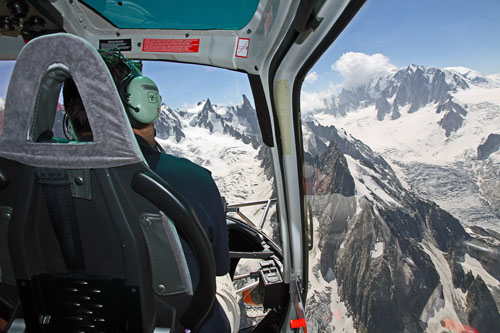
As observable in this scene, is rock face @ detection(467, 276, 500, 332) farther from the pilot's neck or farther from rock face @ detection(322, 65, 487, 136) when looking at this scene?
the pilot's neck

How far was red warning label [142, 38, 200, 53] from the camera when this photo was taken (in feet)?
7.30

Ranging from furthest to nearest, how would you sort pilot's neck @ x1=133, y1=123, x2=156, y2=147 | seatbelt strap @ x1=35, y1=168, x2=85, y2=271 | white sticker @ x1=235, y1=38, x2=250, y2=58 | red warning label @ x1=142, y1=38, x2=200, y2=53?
red warning label @ x1=142, y1=38, x2=200, y2=53 → white sticker @ x1=235, y1=38, x2=250, y2=58 → pilot's neck @ x1=133, y1=123, x2=156, y2=147 → seatbelt strap @ x1=35, y1=168, x2=85, y2=271

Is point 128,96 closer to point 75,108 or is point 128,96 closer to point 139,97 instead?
point 139,97

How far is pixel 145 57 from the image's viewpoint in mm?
2412

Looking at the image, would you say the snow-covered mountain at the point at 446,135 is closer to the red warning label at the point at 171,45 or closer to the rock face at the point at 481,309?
the rock face at the point at 481,309

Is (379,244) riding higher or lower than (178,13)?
lower

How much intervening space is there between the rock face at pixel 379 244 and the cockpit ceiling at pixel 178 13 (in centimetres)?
85

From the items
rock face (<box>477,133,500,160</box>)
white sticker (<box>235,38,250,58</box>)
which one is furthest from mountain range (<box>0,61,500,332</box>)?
white sticker (<box>235,38,250,58</box>)

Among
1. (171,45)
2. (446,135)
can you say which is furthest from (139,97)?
(171,45)

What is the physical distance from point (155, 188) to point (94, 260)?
0.38 m

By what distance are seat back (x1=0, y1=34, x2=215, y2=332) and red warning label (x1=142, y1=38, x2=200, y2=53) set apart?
1447mm

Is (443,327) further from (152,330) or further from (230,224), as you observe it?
(230,224)

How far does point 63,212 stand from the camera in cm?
94

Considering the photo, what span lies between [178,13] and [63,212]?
1522mm
